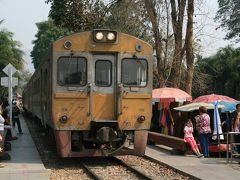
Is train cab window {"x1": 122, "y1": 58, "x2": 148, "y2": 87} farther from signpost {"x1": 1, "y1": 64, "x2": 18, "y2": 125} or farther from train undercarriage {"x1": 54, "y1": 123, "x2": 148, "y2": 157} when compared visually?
signpost {"x1": 1, "y1": 64, "x2": 18, "y2": 125}

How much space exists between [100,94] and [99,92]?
2.2 inches

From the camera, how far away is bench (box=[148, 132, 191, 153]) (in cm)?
1382

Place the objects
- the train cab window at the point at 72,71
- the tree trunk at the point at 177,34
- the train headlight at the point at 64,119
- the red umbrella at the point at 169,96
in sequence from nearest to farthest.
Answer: the train headlight at the point at 64,119, the train cab window at the point at 72,71, the red umbrella at the point at 169,96, the tree trunk at the point at 177,34

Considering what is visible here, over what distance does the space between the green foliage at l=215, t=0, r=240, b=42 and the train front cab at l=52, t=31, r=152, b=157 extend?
147 ft

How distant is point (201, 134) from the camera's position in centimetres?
1355

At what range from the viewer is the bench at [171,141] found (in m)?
13.8

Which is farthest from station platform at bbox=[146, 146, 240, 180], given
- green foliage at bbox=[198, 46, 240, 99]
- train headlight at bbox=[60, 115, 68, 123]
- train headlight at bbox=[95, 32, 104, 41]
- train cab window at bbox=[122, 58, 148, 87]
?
green foliage at bbox=[198, 46, 240, 99]

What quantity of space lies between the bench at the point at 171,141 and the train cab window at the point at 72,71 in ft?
11.8

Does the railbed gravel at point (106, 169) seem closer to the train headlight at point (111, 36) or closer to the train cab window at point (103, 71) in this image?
the train cab window at point (103, 71)

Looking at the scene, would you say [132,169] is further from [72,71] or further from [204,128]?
[204,128]

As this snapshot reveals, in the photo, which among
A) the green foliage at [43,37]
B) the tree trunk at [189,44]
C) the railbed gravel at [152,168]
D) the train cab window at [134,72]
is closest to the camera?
the railbed gravel at [152,168]

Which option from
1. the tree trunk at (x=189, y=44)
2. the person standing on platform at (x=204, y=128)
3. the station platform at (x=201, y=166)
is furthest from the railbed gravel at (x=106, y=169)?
the tree trunk at (x=189, y=44)

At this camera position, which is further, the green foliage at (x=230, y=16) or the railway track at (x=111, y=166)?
the green foliage at (x=230, y=16)

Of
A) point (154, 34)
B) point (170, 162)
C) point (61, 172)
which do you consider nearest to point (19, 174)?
point (61, 172)
